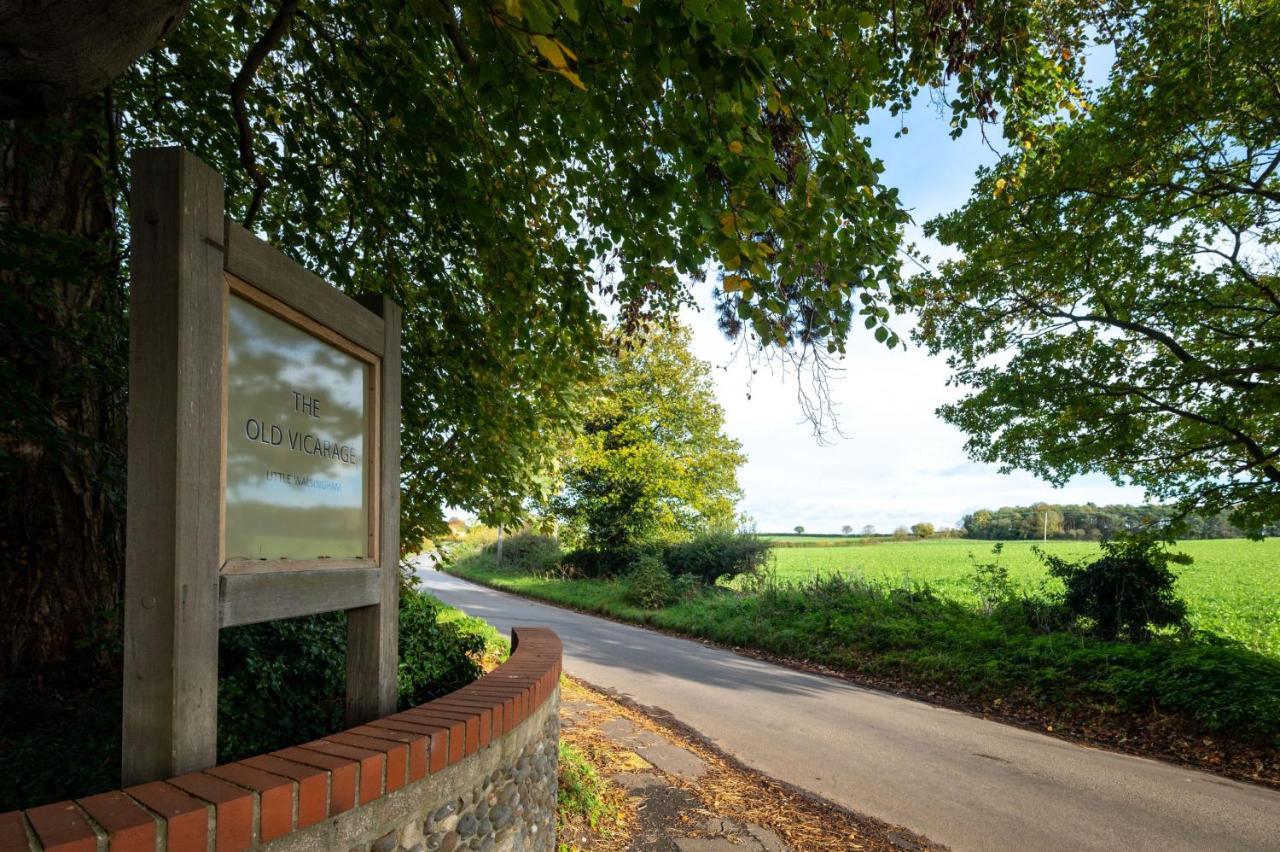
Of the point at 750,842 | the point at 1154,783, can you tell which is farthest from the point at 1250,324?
the point at 750,842

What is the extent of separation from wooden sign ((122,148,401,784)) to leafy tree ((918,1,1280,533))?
22.6 ft

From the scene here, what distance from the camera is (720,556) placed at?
19.8 meters

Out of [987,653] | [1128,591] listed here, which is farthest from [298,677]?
[1128,591]

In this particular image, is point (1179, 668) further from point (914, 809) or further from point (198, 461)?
point (198, 461)

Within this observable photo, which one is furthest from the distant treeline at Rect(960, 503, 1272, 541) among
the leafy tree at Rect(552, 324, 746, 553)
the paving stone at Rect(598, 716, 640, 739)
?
the paving stone at Rect(598, 716, 640, 739)

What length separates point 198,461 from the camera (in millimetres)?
2076

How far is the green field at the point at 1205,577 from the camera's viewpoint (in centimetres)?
1292

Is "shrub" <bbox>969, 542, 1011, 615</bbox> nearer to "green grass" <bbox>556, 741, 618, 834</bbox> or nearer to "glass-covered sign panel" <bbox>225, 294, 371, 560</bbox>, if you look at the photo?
"green grass" <bbox>556, 741, 618, 834</bbox>

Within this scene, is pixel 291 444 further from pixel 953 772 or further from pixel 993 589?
pixel 993 589

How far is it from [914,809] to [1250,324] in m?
8.81

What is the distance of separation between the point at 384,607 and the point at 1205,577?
28.0 meters

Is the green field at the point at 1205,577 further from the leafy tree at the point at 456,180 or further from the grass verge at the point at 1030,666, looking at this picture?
the leafy tree at the point at 456,180

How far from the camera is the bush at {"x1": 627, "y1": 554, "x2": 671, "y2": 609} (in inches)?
722

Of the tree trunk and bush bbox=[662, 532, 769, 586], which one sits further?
bush bbox=[662, 532, 769, 586]
